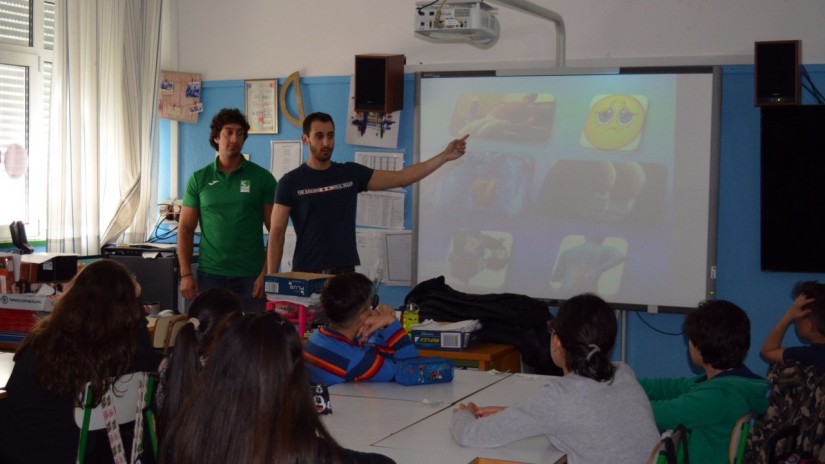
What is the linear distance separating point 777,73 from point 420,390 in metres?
2.85

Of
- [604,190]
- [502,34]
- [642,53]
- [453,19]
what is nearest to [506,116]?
[502,34]

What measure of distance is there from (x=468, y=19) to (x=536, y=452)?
274cm

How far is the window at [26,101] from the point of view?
18.7 feet

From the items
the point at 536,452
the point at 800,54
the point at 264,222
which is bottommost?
the point at 536,452

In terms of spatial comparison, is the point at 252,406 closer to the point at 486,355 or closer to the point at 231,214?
the point at 486,355

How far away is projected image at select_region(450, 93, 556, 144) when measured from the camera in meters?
5.51

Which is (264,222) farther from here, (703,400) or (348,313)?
(703,400)

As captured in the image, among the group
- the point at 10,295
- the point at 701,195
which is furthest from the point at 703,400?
the point at 10,295

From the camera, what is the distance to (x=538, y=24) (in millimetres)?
5660

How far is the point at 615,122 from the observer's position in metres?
5.37

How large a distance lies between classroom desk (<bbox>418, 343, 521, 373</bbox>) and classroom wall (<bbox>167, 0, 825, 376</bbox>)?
1286 millimetres

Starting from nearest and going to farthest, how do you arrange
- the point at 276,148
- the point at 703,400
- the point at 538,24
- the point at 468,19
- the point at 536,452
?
the point at 536,452 → the point at 703,400 → the point at 468,19 → the point at 538,24 → the point at 276,148

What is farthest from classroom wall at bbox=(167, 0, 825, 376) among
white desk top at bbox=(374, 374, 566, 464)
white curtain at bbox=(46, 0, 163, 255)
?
white desk top at bbox=(374, 374, 566, 464)

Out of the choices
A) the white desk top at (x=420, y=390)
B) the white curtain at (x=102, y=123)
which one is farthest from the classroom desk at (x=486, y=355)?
the white curtain at (x=102, y=123)
